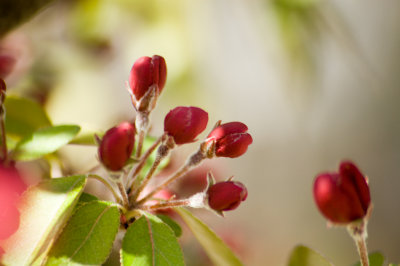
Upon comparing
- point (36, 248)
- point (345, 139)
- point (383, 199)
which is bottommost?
point (383, 199)

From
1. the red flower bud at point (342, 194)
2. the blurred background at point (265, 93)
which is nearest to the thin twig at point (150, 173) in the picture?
the red flower bud at point (342, 194)

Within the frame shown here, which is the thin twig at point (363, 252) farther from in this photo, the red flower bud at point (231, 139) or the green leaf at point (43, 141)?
the green leaf at point (43, 141)

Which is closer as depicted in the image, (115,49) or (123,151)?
(123,151)

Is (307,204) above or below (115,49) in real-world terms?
below

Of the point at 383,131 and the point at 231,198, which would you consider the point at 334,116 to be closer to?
the point at 383,131

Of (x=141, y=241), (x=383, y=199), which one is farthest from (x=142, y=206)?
(x=383, y=199)

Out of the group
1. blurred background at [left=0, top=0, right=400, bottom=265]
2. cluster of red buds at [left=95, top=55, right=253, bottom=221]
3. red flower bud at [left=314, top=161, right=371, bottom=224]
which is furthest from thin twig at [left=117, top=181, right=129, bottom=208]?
blurred background at [left=0, top=0, right=400, bottom=265]

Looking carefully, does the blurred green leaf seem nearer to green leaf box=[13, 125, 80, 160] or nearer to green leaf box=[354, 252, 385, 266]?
green leaf box=[13, 125, 80, 160]
